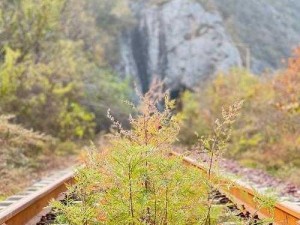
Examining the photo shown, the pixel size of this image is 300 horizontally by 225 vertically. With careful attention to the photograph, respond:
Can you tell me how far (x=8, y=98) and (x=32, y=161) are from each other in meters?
3.05

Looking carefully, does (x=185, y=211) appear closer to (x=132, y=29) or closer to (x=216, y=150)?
(x=216, y=150)

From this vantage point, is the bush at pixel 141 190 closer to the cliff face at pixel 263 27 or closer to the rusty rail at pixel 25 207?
the rusty rail at pixel 25 207

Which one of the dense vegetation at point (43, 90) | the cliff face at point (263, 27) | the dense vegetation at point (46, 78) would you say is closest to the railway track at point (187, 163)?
the dense vegetation at point (43, 90)

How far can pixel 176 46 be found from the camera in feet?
154

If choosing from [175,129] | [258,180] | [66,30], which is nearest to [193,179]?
[175,129]

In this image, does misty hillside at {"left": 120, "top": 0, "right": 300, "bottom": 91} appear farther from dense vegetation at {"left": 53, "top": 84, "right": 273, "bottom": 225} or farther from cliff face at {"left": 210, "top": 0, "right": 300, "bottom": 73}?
dense vegetation at {"left": 53, "top": 84, "right": 273, "bottom": 225}

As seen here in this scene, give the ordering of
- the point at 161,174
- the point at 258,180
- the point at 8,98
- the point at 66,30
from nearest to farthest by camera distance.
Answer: the point at 161,174
the point at 258,180
the point at 8,98
the point at 66,30

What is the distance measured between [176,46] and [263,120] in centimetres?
2447

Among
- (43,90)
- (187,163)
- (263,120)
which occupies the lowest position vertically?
(263,120)

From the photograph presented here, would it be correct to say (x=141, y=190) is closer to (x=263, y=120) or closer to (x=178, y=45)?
(x=263, y=120)

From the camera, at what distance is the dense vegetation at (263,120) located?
18.7m

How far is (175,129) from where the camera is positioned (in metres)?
6.04

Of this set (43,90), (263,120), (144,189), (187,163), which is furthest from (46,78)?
(144,189)

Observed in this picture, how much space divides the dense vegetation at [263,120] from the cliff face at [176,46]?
1570 centimetres
